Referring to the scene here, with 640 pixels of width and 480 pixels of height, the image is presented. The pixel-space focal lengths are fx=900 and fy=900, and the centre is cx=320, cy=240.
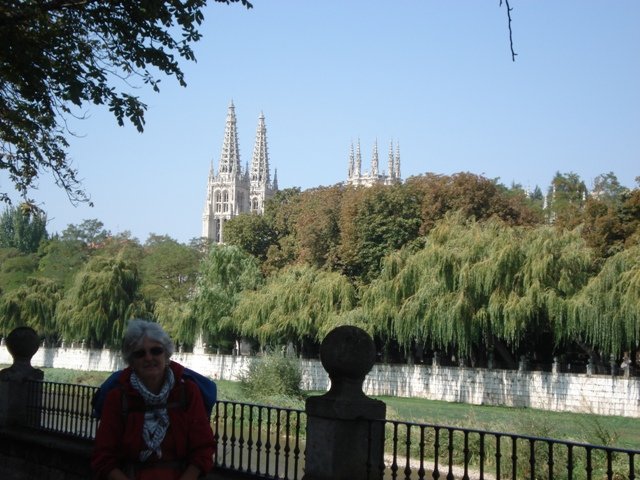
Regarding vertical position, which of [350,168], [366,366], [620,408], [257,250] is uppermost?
[350,168]

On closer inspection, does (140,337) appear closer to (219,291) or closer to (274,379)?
(274,379)

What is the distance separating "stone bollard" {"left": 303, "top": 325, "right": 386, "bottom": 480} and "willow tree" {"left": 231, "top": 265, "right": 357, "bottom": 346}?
35123mm

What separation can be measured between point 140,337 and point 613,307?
30.0 meters

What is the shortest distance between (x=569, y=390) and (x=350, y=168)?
131 m

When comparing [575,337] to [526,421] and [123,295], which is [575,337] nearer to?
[526,421]

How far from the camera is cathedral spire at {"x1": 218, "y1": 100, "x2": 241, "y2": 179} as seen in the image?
150000 mm

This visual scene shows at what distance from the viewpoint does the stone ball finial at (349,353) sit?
24.9ft

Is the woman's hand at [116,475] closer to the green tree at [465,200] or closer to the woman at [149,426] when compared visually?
the woman at [149,426]

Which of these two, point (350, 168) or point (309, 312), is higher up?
point (350, 168)

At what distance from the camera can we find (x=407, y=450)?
7.89 meters

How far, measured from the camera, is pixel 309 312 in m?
46.1

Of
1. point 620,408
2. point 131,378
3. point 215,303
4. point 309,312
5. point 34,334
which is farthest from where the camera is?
point 215,303

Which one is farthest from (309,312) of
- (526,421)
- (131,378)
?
(131,378)

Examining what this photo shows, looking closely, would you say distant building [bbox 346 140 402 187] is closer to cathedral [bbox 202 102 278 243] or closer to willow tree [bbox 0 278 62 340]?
cathedral [bbox 202 102 278 243]
